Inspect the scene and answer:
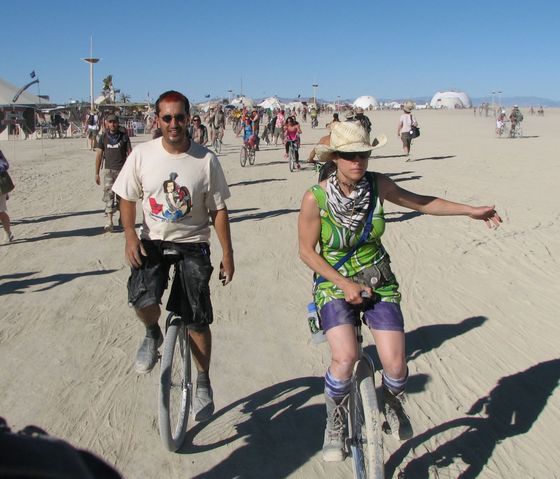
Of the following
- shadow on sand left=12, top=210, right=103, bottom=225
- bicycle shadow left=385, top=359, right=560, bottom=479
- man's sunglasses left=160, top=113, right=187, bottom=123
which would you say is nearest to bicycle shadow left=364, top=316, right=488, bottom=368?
bicycle shadow left=385, top=359, right=560, bottom=479

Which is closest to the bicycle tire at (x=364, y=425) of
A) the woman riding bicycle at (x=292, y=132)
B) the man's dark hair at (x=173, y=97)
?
the man's dark hair at (x=173, y=97)

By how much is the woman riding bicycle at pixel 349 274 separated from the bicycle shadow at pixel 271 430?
1.81 ft

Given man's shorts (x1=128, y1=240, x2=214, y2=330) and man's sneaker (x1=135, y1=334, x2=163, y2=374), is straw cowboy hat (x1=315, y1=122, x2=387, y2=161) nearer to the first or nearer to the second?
man's shorts (x1=128, y1=240, x2=214, y2=330)

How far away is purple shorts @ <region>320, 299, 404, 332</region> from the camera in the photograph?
330 cm

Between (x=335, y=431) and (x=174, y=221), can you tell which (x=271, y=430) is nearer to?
(x=335, y=431)

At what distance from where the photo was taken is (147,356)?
4.02 meters

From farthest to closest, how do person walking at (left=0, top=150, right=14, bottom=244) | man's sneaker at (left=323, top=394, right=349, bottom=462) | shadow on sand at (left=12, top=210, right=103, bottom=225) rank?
shadow on sand at (left=12, top=210, right=103, bottom=225) < person walking at (left=0, top=150, right=14, bottom=244) < man's sneaker at (left=323, top=394, right=349, bottom=462)

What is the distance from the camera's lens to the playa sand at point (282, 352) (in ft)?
12.8

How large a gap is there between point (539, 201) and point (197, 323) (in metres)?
10.4

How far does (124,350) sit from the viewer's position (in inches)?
214

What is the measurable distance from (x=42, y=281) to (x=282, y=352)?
11.7 ft

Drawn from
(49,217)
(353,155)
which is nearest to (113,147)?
(49,217)

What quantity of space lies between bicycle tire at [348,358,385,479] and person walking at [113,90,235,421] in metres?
1.10

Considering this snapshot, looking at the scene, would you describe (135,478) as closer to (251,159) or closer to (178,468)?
(178,468)
